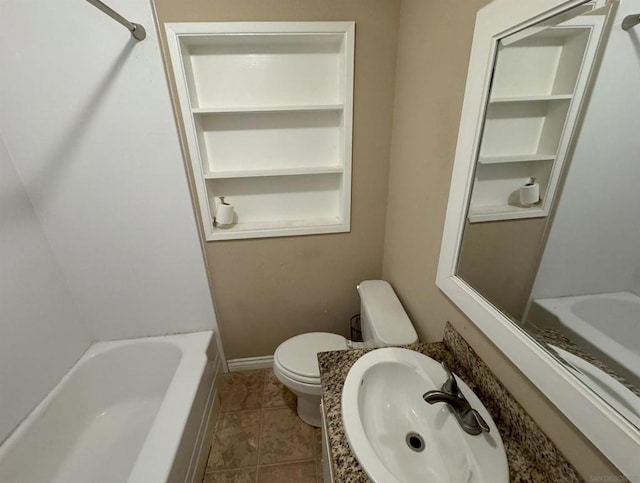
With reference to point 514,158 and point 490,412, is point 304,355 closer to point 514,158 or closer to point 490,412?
point 490,412

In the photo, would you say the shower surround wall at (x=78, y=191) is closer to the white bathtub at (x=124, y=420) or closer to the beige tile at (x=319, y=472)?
the white bathtub at (x=124, y=420)

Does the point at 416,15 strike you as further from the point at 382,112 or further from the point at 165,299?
the point at 165,299

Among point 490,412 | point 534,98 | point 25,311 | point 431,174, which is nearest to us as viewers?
point 534,98

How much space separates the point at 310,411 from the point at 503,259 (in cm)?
132

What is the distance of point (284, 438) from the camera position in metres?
1.49

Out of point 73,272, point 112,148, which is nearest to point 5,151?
point 112,148

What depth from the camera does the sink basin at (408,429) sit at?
65 cm

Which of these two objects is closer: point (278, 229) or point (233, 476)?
point (233, 476)

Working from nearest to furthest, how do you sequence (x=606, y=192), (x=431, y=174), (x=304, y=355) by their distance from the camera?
(x=606, y=192) < (x=431, y=174) < (x=304, y=355)

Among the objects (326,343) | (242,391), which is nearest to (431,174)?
(326,343)

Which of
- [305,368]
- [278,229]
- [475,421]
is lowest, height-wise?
[305,368]

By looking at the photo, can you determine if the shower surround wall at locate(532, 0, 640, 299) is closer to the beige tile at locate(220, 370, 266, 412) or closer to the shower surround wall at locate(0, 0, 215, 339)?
the shower surround wall at locate(0, 0, 215, 339)

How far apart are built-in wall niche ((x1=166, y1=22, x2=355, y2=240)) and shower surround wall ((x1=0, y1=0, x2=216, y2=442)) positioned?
14cm

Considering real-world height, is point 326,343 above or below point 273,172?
below
